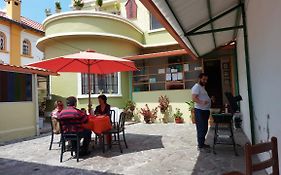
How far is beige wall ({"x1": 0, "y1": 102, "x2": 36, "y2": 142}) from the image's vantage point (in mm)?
8352

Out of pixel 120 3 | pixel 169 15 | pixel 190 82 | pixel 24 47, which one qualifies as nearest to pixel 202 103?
pixel 169 15

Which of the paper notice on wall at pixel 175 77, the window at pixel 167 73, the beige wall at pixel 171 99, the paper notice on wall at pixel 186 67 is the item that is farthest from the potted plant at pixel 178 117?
the paper notice on wall at pixel 186 67

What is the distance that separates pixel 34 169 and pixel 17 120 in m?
4.57

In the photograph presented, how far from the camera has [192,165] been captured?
483cm

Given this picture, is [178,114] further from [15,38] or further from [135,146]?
[15,38]

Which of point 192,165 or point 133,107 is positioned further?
point 133,107

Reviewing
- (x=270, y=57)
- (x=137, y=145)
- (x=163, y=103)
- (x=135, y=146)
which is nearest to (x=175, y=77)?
(x=163, y=103)

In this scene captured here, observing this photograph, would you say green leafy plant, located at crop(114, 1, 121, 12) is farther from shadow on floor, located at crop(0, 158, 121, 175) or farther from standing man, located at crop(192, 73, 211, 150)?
shadow on floor, located at crop(0, 158, 121, 175)

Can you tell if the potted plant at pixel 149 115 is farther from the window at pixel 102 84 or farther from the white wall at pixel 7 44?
the white wall at pixel 7 44

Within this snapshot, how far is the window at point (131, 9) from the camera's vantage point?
15.5 meters

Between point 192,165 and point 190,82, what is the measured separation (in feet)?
25.1

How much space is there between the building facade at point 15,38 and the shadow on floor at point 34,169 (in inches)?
701

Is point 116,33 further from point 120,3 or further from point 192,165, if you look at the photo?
point 192,165

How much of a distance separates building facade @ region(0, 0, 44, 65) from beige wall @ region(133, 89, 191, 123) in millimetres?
14038
